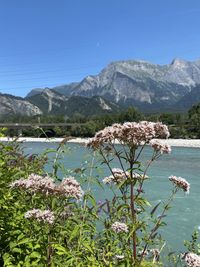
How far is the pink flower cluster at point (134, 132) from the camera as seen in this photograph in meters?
3.60

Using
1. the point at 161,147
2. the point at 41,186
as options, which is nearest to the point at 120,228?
the point at 161,147

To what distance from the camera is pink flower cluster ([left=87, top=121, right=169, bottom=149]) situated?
360 cm

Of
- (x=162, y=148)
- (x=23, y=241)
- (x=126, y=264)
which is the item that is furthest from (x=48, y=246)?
(x=162, y=148)

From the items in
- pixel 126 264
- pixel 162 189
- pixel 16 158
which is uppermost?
pixel 16 158

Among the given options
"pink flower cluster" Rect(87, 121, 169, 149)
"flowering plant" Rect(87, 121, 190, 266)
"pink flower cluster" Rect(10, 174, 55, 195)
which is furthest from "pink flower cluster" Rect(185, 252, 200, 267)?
"pink flower cluster" Rect(10, 174, 55, 195)

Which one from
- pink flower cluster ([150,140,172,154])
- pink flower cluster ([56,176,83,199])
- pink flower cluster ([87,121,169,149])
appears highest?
pink flower cluster ([87,121,169,149])

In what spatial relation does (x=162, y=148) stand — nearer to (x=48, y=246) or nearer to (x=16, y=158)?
(x=48, y=246)

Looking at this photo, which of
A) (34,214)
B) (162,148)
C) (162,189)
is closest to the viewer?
(34,214)

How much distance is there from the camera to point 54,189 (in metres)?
3.14

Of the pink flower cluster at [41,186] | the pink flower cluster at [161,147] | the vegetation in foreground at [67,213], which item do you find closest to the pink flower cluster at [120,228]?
the vegetation in foreground at [67,213]

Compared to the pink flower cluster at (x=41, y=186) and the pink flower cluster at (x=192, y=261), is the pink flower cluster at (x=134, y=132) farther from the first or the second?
the pink flower cluster at (x=192, y=261)

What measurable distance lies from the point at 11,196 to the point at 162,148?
62.4 inches

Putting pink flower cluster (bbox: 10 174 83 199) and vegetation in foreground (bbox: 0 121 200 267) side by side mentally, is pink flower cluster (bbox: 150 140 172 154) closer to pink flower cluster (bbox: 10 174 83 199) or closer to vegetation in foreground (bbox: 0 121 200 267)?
vegetation in foreground (bbox: 0 121 200 267)

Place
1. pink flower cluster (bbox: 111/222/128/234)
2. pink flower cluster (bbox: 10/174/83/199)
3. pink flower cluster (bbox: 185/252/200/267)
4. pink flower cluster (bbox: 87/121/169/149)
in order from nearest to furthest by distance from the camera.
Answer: pink flower cluster (bbox: 185/252/200/267), pink flower cluster (bbox: 10/174/83/199), pink flower cluster (bbox: 87/121/169/149), pink flower cluster (bbox: 111/222/128/234)
